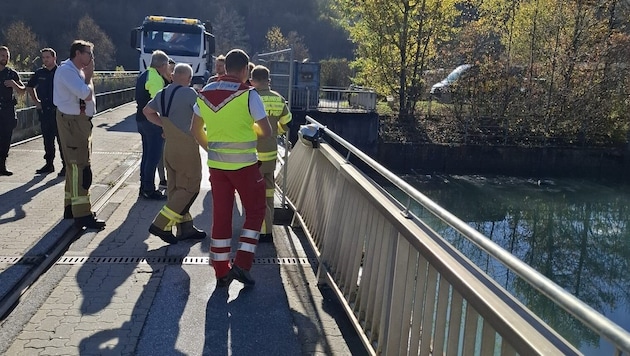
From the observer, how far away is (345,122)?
24.4m

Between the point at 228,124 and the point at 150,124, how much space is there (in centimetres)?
331

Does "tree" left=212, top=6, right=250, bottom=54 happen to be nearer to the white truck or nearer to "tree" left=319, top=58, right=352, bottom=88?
"tree" left=319, top=58, right=352, bottom=88

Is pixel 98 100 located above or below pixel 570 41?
below

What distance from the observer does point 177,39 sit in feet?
71.1

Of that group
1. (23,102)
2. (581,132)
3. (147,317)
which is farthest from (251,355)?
(581,132)

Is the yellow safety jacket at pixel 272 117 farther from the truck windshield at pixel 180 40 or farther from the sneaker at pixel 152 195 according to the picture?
the truck windshield at pixel 180 40

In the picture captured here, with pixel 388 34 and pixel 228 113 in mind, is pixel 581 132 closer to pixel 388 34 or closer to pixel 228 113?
pixel 388 34

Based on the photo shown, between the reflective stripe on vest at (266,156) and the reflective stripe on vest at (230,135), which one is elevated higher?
the reflective stripe on vest at (230,135)

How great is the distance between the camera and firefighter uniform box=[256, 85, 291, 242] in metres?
5.86

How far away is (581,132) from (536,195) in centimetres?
741

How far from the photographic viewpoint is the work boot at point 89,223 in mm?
6270

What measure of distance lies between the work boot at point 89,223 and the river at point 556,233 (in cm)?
574

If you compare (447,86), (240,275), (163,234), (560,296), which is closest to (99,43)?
(447,86)

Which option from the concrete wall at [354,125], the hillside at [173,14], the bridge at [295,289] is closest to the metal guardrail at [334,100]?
the concrete wall at [354,125]
